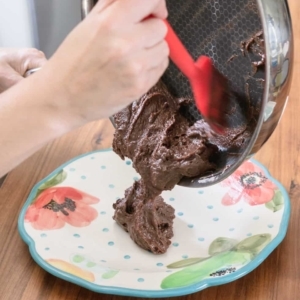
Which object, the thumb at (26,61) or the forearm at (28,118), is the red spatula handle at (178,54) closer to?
the forearm at (28,118)

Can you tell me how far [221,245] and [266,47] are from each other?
41 cm

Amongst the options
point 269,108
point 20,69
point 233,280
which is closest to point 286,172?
point 233,280

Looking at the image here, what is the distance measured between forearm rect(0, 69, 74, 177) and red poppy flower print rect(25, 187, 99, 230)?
0.35 m

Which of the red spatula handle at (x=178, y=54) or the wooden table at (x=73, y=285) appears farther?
the wooden table at (x=73, y=285)

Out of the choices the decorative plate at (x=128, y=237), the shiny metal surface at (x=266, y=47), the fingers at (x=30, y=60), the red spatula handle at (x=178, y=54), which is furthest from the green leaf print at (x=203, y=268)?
the fingers at (x=30, y=60)

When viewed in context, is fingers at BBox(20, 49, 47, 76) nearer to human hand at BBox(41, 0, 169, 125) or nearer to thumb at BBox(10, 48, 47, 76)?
thumb at BBox(10, 48, 47, 76)

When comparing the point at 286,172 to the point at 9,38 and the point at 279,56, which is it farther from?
the point at 9,38

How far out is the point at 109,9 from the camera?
1.77ft

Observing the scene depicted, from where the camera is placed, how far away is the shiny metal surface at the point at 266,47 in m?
0.63

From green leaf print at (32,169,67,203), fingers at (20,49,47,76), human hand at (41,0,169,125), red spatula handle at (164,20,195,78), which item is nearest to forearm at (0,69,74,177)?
human hand at (41,0,169,125)

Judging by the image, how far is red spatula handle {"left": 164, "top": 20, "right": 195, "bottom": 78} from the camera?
0.64 m

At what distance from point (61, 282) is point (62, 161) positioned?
34cm

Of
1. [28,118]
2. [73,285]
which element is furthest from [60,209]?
[28,118]

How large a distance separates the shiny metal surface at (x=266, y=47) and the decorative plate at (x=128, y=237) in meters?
0.14
